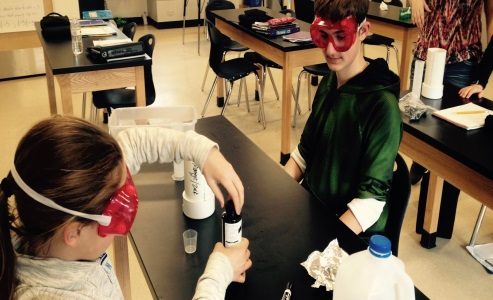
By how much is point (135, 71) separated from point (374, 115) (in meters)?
1.75

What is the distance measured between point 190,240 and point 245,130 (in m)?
2.73

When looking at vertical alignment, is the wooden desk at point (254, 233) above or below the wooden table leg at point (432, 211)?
above

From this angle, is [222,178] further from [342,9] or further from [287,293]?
[342,9]

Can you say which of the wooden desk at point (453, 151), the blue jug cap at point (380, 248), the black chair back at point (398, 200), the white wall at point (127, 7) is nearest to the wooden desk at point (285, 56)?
the wooden desk at point (453, 151)

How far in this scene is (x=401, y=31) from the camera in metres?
3.90

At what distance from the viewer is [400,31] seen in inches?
154

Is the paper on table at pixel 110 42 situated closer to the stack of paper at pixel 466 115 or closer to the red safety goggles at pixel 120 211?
the stack of paper at pixel 466 115

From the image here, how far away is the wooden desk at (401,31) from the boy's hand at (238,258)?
299 centimetres

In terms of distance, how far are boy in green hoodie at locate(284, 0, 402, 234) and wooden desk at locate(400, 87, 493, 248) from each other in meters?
0.43

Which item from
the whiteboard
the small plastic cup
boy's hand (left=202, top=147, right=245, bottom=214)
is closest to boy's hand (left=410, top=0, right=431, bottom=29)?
boy's hand (left=202, top=147, right=245, bottom=214)

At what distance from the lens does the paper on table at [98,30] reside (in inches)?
136

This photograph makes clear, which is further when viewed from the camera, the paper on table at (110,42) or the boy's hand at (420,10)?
the paper on table at (110,42)

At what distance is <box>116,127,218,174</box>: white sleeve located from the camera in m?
1.30

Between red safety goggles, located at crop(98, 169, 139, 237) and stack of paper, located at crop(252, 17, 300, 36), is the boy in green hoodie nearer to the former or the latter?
red safety goggles, located at crop(98, 169, 139, 237)
